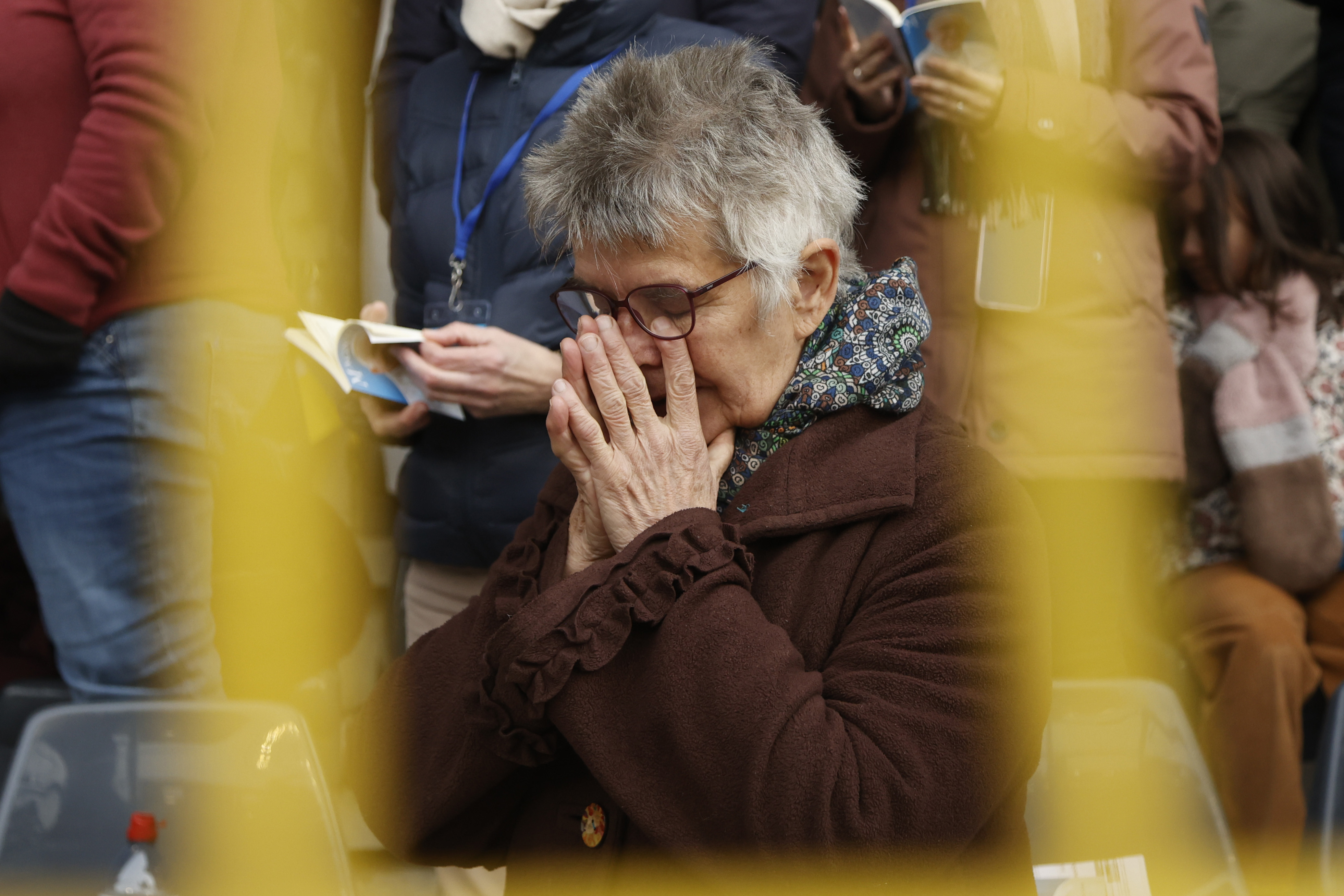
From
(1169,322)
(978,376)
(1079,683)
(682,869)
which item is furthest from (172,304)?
(1169,322)

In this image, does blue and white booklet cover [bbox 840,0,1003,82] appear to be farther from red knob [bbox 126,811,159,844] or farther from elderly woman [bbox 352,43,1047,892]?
red knob [bbox 126,811,159,844]

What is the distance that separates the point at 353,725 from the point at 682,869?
0.51 metres

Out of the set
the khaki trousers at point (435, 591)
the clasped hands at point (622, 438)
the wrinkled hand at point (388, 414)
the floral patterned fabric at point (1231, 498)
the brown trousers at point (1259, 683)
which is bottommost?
the brown trousers at point (1259, 683)

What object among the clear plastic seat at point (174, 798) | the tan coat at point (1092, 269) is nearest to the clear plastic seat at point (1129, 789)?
the tan coat at point (1092, 269)

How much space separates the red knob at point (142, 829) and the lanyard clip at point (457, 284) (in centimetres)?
94

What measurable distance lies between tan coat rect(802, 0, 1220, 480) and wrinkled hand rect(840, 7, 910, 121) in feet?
0.08

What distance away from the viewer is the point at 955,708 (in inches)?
46.1

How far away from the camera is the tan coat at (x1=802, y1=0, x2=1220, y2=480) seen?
6.62 ft

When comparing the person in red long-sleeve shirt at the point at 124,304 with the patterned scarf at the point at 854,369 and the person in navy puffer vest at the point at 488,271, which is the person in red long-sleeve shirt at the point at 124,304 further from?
the patterned scarf at the point at 854,369

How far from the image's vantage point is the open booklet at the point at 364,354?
1761 millimetres

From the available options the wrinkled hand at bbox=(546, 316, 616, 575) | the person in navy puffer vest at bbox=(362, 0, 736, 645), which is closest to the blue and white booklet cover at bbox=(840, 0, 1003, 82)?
the person in navy puffer vest at bbox=(362, 0, 736, 645)

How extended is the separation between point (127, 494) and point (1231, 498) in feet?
7.75

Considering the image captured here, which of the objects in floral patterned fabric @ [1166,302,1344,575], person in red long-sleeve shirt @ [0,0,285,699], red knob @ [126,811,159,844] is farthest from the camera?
floral patterned fabric @ [1166,302,1344,575]

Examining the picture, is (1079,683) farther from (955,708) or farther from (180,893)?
(180,893)
